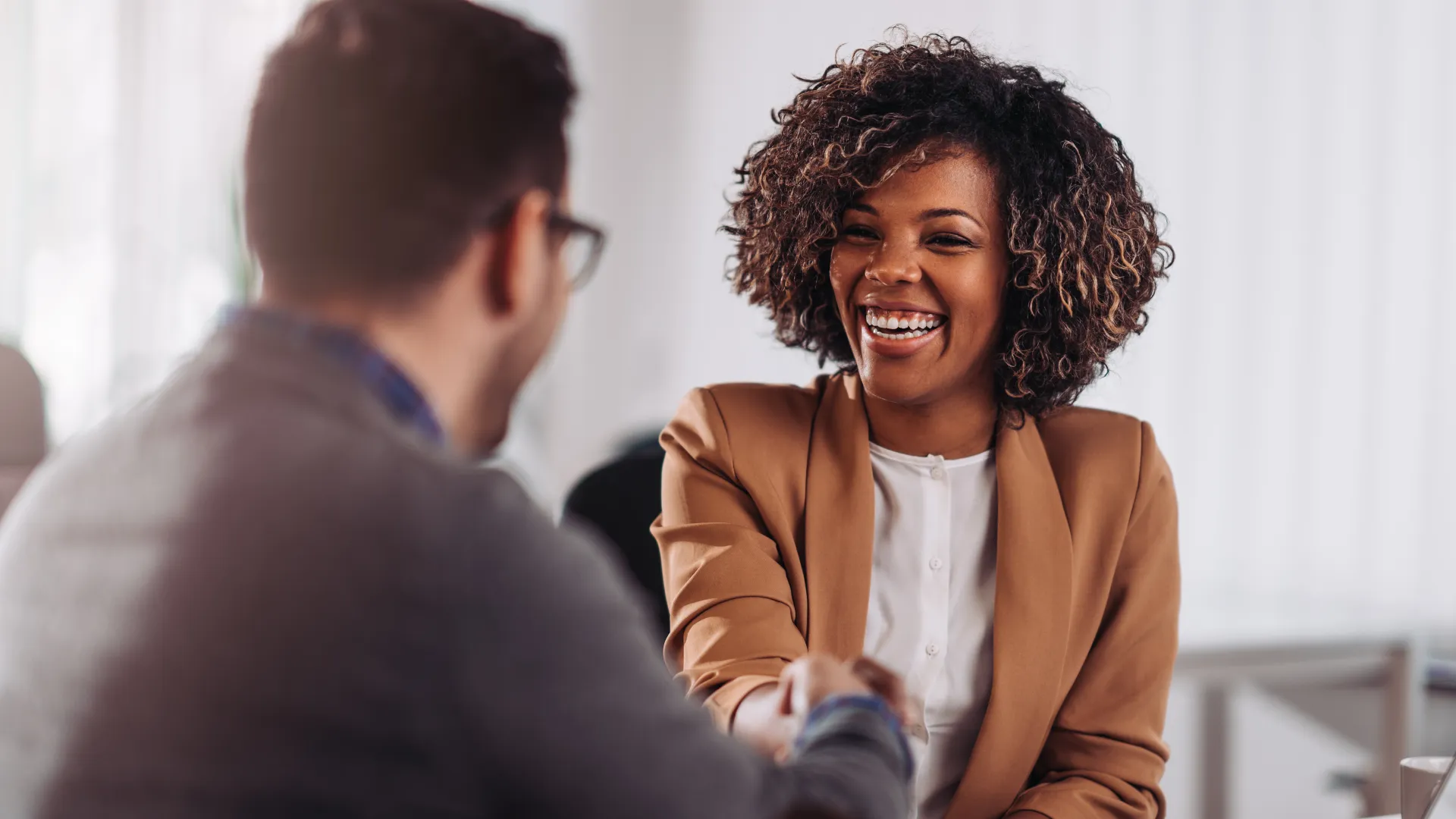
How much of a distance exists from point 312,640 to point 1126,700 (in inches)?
39.6

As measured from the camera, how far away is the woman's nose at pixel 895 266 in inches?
54.7

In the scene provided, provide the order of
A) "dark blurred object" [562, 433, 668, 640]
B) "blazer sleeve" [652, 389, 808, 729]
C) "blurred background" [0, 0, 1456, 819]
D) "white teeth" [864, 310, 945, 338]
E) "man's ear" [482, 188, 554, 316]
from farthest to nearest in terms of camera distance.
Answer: "blurred background" [0, 0, 1456, 819], "dark blurred object" [562, 433, 668, 640], "white teeth" [864, 310, 945, 338], "blazer sleeve" [652, 389, 808, 729], "man's ear" [482, 188, 554, 316]

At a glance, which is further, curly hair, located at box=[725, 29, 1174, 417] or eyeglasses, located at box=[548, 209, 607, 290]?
curly hair, located at box=[725, 29, 1174, 417]

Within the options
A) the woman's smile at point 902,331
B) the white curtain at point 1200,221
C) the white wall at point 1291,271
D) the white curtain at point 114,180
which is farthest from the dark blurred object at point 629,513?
the white curtain at point 114,180

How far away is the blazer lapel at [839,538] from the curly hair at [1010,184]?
0.21 m

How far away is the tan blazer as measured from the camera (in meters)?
1.35

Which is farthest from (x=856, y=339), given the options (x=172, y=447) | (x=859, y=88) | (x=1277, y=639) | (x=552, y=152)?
(x=1277, y=639)

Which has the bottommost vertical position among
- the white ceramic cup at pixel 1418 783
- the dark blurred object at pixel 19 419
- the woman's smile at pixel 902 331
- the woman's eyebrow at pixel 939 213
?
the white ceramic cup at pixel 1418 783

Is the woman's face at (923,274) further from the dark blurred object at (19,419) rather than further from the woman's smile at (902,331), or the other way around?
the dark blurred object at (19,419)

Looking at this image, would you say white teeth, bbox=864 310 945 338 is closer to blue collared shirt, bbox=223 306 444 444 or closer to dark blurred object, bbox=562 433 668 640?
dark blurred object, bbox=562 433 668 640

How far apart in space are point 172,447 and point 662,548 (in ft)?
2.74

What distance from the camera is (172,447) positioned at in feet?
2.27

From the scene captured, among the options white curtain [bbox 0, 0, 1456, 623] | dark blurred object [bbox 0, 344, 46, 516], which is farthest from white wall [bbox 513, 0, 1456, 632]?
dark blurred object [bbox 0, 344, 46, 516]

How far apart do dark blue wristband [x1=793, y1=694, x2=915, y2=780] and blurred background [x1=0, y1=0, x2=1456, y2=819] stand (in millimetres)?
1460
